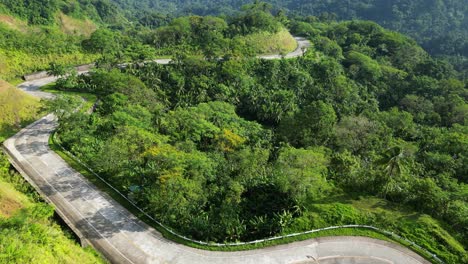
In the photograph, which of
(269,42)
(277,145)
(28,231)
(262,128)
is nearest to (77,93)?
(262,128)

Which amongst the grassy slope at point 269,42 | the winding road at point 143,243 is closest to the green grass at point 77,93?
the winding road at point 143,243

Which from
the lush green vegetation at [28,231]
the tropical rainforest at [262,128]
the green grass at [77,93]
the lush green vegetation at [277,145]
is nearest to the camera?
the lush green vegetation at [28,231]

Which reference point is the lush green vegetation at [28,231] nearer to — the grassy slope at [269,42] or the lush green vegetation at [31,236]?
the lush green vegetation at [31,236]

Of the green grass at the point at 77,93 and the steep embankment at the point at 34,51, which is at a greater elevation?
the steep embankment at the point at 34,51

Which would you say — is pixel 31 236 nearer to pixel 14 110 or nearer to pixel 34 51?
pixel 14 110

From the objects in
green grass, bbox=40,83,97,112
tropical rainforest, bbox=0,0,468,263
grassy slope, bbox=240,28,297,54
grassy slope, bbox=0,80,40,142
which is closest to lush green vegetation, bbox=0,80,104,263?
tropical rainforest, bbox=0,0,468,263

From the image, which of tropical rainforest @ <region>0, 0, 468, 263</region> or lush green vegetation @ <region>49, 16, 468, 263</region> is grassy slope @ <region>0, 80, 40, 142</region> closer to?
tropical rainforest @ <region>0, 0, 468, 263</region>
